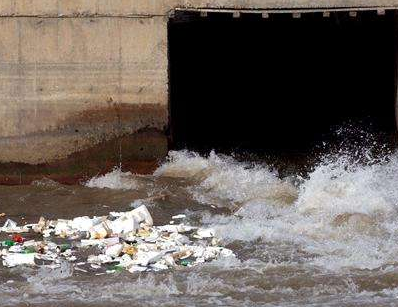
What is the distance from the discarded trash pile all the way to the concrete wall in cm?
205

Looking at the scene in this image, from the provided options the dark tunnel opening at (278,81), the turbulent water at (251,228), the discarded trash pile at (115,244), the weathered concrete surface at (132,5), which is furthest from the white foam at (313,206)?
the dark tunnel opening at (278,81)

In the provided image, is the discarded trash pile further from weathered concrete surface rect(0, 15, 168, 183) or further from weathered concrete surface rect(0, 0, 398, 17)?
weathered concrete surface rect(0, 0, 398, 17)

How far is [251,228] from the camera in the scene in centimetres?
1002

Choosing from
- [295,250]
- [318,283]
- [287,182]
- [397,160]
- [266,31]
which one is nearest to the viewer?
[318,283]

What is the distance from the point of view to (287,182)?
39.4 ft

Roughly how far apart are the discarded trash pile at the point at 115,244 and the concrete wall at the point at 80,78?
2.05 metres

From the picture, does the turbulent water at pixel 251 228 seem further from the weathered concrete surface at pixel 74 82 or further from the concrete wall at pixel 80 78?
the weathered concrete surface at pixel 74 82

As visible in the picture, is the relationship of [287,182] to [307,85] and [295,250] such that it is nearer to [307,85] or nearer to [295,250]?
[295,250]

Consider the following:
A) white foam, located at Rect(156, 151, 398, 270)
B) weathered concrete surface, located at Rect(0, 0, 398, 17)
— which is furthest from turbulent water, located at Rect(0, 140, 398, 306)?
weathered concrete surface, located at Rect(0, 0, 398, 17)

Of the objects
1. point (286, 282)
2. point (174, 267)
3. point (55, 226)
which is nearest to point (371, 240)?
point (286, 282)

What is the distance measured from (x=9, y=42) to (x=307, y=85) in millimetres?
7652

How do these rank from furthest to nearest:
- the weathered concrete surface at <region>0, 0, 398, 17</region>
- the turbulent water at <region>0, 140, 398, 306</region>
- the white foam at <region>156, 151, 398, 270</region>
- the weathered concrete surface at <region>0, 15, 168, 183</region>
Result: the weathered concrete surface at <region>0, 15, 168, 183</region> < the weathered concrete surface at <region>0, 0, 398, 17</region> < the white foam at <region>156, 151, 398, 270</region> < the turbulent water at <region>0, 140, 398, 306</region>

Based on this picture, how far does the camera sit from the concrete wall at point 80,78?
12.4 meters

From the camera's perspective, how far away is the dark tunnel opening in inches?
629
